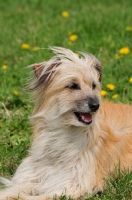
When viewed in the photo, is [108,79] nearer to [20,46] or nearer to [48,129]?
[20,46]

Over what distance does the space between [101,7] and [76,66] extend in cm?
693

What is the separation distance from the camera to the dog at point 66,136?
598 cm

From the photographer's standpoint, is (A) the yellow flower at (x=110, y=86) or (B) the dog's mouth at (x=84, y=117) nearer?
(B) the dog's mouth at (x=84, y=117)

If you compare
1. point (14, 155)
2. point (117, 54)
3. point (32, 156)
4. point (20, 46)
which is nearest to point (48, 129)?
point (32, 156)

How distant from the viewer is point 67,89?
19.7 feet

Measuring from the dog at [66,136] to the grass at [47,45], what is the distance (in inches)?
7.8

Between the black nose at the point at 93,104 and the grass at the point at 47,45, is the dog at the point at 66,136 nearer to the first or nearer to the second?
the black nose at the point at 93,104

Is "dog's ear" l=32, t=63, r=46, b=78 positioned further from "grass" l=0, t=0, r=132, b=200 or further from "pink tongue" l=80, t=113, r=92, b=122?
"pink tongue" l=80, t=113, r=92, b=122

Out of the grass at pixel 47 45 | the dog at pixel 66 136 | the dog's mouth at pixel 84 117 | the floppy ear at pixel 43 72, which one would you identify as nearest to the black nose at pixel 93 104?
the dog at pixel 66 136

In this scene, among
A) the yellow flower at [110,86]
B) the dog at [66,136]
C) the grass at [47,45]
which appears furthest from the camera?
the yellow flower at [110,86]

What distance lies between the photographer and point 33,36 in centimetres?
1070

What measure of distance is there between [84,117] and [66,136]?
0.29m

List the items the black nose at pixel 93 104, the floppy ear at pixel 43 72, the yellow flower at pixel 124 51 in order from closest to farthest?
the black nose at pixel 93 104, the floppy ear at pixel 43 72, the yellow flower at pixel 124 51

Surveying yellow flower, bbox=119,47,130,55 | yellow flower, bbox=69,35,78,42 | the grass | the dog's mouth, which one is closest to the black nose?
the dog's mouth
